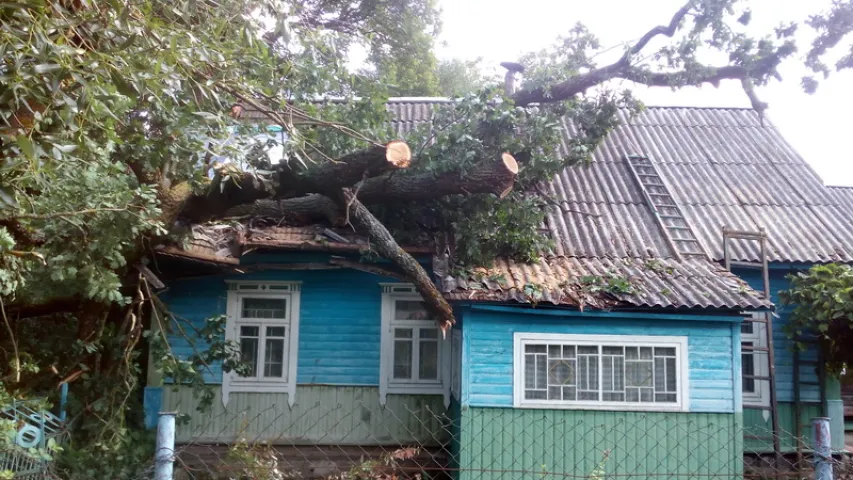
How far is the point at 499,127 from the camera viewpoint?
292 inches

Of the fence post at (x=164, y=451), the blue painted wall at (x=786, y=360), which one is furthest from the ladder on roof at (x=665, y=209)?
the fence post at (x=164, y=451)

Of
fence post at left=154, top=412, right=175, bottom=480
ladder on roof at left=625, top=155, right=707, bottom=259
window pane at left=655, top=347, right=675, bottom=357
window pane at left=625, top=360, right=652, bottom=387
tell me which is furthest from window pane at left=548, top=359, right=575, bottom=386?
fence post at left=154, top=412, right=175, bottom=480

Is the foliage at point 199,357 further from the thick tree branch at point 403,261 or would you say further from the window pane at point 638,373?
the window pane at point 638,373

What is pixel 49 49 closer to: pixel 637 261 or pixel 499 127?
pixel 499 127

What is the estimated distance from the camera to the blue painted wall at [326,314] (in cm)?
806

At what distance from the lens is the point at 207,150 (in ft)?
16.8

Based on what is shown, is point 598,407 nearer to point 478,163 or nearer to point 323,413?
point 478,163

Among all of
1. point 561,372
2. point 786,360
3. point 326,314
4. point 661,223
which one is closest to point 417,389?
point 326,314

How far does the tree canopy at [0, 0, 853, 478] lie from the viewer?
3.49 m

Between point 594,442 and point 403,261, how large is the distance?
2.76 metres

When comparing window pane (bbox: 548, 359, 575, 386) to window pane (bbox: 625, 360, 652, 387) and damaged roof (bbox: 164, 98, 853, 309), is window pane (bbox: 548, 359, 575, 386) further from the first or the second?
damaged roof (bbox: 164, 98, 853, 309)

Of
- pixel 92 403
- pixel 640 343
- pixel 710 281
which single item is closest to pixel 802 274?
pixel 710 281

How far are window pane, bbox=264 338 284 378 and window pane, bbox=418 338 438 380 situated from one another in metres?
1.84

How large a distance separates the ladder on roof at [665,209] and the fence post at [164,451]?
21.6 ft
